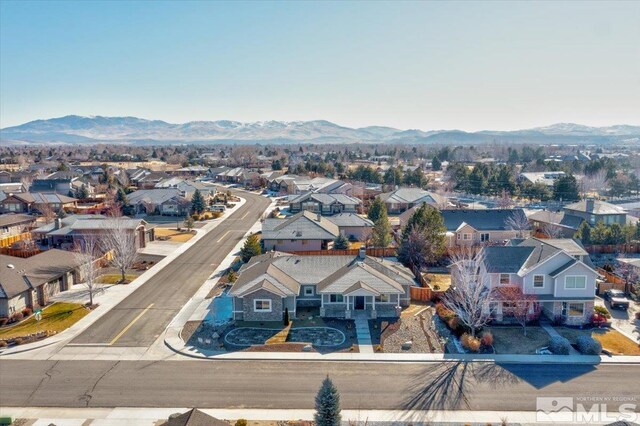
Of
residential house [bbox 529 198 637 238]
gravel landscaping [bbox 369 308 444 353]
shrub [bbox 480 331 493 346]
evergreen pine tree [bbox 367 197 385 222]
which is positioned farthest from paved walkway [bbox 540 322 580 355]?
evergreen pine tree [bbox 367 197 385 222]

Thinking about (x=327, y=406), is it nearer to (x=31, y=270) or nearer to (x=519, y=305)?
(x=519, y=305)

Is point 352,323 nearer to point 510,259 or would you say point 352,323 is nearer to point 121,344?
point 510,259

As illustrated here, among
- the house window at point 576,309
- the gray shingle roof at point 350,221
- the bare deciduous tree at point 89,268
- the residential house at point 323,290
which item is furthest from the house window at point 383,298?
the gray shingle roof at point 350,221

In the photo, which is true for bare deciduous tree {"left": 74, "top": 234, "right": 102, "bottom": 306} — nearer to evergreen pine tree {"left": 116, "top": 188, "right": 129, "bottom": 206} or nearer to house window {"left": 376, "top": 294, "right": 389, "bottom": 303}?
house window {"left": 376, "top": 294, "right": 389, "bottom": 303}

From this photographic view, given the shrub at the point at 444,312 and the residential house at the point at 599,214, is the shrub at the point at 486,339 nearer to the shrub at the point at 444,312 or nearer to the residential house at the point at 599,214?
the shrub at the point at 444,312

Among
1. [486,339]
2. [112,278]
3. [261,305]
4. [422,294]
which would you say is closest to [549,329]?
[486,339]

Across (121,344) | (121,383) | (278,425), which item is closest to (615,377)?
(278,425)
